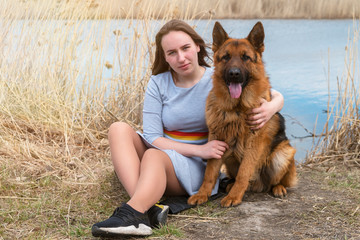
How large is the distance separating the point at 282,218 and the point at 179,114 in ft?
3.64

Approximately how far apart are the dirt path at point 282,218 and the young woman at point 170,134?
0.24 m

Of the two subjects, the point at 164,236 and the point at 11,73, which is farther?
the point at 11,73

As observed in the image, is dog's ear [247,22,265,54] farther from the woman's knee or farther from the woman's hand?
the woman's knee

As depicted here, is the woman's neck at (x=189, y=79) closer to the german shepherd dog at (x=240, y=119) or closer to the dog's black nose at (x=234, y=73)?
the german shepherd dog at (x=240, y=119)

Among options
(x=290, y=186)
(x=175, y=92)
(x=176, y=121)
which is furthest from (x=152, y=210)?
(x=290, y=186)

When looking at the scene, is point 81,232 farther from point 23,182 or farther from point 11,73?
point 11,73

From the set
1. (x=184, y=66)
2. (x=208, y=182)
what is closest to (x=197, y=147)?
(x=208, y=182)

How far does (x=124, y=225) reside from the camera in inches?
94.8

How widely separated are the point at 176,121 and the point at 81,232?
112 centimetres

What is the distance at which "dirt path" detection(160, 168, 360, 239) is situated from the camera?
2590 mm

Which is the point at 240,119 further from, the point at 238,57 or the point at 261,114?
the point at 238,57

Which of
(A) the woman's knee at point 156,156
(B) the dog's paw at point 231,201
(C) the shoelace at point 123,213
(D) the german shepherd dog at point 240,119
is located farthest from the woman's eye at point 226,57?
(C) the shoelace at point 123,213

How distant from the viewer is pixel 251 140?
9.61 ft

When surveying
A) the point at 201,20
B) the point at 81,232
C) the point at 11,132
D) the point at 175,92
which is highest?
the point at 201,20
